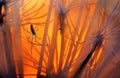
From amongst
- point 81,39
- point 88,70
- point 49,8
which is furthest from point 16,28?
point 88,70

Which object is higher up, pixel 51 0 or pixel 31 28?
pixel 51 0

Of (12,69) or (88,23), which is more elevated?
(88,23)

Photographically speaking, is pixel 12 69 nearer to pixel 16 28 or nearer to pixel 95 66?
pixel 16 28

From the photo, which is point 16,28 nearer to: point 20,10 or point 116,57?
point 20,10

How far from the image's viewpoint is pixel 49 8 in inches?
117

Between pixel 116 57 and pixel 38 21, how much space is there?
3.22 feet

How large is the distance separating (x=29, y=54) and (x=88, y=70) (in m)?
0.69

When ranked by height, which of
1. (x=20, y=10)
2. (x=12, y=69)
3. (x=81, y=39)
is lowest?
(x=12, y=69)

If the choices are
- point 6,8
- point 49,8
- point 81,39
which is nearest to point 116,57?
point 81,39

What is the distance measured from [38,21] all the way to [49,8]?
20cm

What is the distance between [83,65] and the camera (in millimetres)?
2857

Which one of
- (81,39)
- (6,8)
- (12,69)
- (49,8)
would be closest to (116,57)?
(81,39)

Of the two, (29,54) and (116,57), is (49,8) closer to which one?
(29,54)

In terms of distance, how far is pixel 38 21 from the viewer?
2.95 meters
